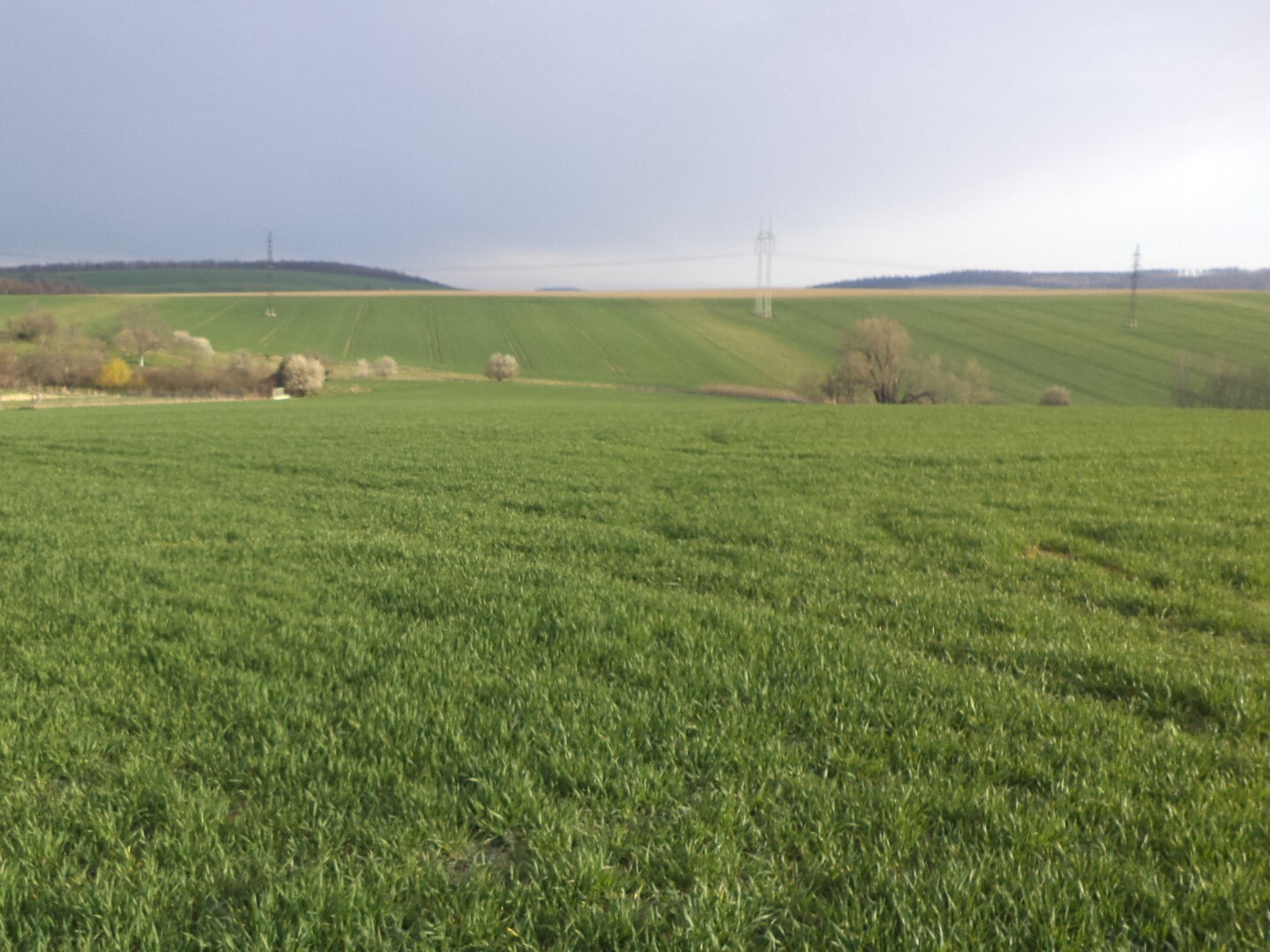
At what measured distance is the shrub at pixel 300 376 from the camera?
7150 centimetres

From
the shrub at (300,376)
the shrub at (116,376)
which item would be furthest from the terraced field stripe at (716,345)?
the shrub at (116,376)

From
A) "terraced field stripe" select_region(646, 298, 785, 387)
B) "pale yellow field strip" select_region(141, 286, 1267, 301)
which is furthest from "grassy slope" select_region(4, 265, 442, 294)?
"terraced field stripe" select_region(646, 298, 785, 387)

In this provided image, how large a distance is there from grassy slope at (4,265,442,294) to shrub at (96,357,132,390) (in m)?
90.8

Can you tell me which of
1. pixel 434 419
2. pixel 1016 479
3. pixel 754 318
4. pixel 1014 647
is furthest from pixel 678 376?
pixel 1014 647

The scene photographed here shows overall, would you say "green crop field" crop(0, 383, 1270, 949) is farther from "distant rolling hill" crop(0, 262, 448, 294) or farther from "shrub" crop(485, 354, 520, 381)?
"distant rolling hill" crop(0, 262, 448, 294)

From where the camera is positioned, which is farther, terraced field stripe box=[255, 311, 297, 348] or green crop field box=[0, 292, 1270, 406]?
terraced field stripe box=[255, 311, 297, 348]

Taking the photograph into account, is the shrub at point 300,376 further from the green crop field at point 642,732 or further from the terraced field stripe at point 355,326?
the green crop field at point 642,732

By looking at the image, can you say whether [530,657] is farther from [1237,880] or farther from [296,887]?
[1237,880]

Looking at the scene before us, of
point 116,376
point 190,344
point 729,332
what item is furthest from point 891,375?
point 190,344

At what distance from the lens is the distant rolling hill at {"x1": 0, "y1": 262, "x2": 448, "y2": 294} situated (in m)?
157

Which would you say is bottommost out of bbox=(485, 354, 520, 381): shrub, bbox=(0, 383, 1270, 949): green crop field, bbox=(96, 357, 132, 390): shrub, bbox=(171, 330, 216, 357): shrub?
bbox=(0, 383, 1270, 949): green crop field

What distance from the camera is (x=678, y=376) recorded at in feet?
281

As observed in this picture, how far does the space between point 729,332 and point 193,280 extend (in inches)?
5413

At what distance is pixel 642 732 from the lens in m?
4.49
